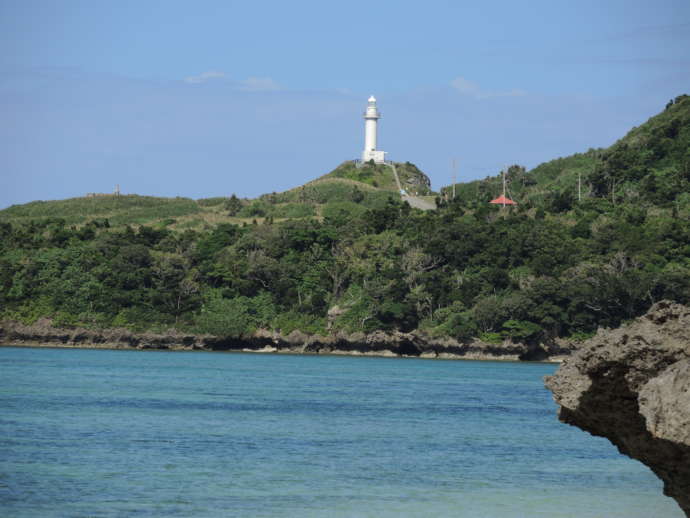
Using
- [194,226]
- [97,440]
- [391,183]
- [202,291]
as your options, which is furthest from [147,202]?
[97,440]

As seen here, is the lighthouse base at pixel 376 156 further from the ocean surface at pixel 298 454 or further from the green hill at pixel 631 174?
the ocean surface at pixel 298 454

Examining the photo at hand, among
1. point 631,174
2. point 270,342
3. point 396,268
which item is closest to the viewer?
point 396,268

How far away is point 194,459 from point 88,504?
592 cm

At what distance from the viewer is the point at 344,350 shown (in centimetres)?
8381

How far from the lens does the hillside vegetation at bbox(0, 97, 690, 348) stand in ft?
244

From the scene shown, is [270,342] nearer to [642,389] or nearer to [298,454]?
[298,454]

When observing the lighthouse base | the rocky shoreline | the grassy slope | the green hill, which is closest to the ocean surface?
the rocky shoreline

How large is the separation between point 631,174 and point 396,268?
92.0 ft

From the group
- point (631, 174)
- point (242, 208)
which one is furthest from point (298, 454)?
point (242, 208)

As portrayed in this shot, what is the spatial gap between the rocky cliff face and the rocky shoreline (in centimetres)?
6927

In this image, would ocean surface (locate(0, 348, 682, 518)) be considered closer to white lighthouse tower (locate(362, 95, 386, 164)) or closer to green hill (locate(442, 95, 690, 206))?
green hill (locate(442, 95, 690, 206))

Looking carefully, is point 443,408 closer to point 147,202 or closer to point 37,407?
point 37,407

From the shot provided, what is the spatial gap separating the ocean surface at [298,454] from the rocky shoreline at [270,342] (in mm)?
30901

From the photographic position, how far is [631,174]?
317ft
